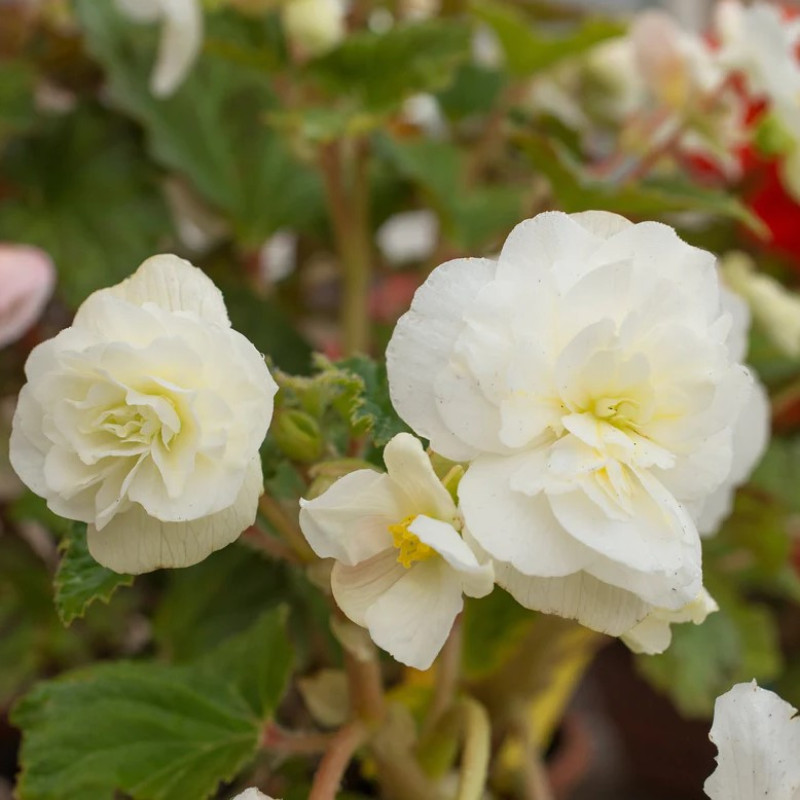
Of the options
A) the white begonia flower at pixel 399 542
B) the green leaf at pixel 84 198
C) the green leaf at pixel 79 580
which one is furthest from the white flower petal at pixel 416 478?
the green leaf at pixel 84 198

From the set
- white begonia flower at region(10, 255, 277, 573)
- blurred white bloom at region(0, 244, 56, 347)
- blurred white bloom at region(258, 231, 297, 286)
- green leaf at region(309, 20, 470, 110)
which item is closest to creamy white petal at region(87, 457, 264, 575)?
white begonia flower at region(10, 255, 277, 573)

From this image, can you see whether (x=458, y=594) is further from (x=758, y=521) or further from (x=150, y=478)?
(x=758, y=521)

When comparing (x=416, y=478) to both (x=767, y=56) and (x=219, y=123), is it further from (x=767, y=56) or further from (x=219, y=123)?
(x=219, y=123)

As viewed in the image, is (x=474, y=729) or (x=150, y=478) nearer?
(x=150, y=478)

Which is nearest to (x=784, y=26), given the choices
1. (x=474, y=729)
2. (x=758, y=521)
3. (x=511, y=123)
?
(x=511, y=123)

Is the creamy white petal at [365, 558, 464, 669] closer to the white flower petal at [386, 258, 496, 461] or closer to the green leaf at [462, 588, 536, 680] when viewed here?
the white flower petal at [386, 258, 496, 461]

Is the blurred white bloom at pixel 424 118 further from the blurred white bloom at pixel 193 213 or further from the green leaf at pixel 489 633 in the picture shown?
the green leaf at pixel 489 633

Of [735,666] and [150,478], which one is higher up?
[150,478]

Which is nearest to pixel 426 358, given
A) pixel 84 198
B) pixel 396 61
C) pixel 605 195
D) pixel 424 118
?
pixel 605 195
